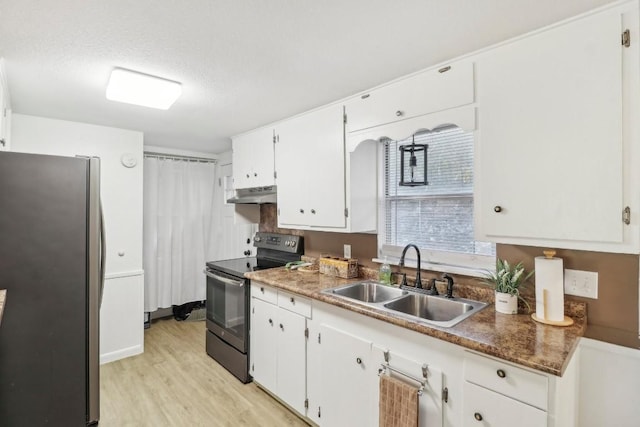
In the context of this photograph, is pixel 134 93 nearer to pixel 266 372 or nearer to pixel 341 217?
pixel 341 217

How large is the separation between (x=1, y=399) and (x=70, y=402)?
29 centimetres

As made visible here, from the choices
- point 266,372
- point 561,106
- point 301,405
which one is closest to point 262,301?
point 266,372

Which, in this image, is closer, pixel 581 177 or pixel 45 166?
pixel 581 177

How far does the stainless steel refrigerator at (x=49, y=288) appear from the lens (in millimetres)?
1581

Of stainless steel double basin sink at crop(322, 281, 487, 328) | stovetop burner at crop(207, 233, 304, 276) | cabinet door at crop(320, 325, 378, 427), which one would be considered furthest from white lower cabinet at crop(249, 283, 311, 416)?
stovetop burner at crop(207, 233, 304, 276)

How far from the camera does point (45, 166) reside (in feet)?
5.45

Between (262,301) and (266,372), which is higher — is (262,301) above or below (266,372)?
above

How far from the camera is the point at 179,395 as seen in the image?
2.61 meters

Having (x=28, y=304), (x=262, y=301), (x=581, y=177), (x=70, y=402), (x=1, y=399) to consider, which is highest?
(x=581, y=177)

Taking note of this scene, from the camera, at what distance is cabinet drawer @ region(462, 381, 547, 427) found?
1.22 meters

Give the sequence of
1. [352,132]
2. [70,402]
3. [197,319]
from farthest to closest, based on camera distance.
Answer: [197,319], [352,132], [70,402]

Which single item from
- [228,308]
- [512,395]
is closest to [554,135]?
[512,395]

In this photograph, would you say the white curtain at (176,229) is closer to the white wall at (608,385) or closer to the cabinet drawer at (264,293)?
the cabinet drawer at (264,293)

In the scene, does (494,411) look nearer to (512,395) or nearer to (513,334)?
(512,395)
